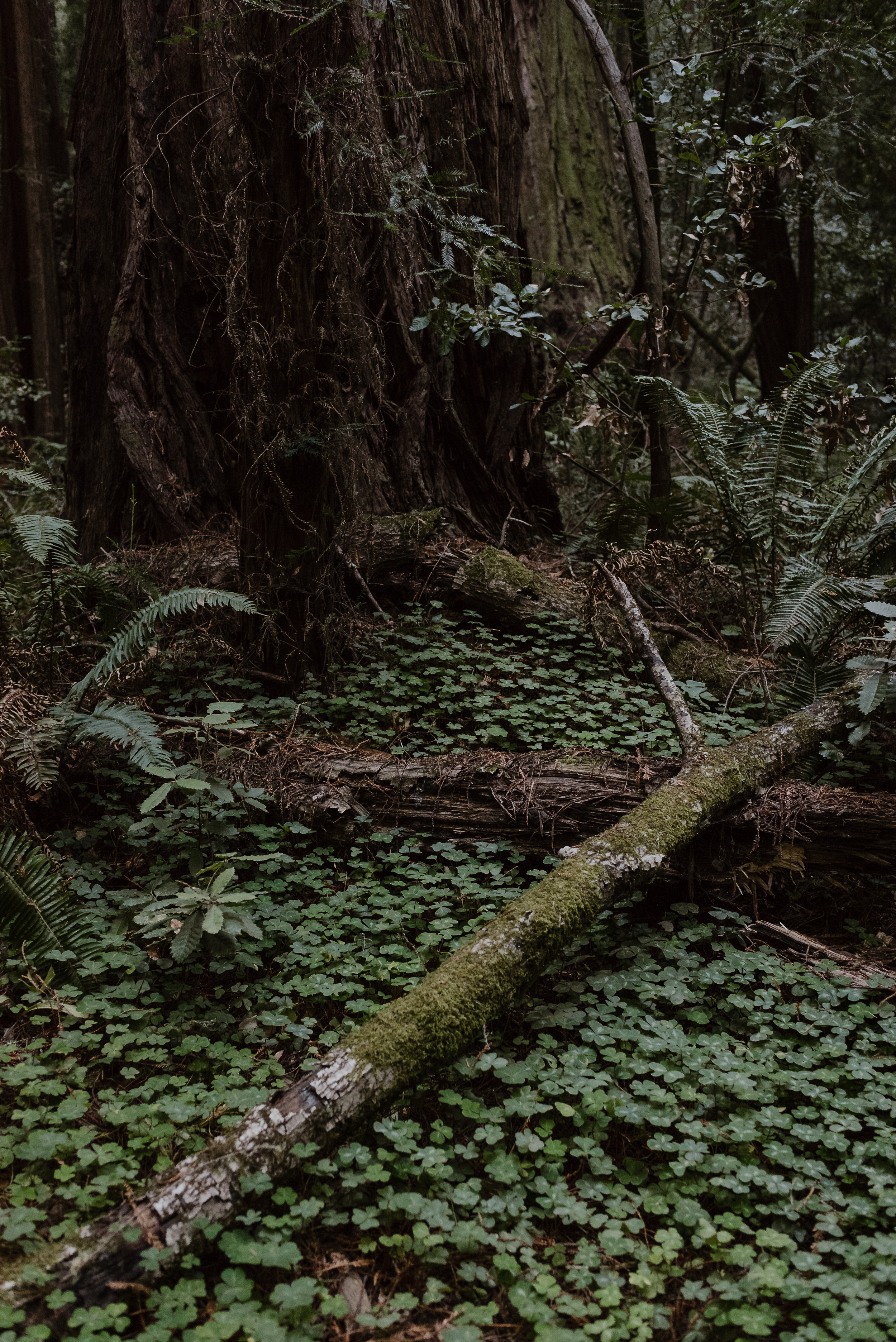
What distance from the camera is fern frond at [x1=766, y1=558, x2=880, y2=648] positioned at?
4.56 meters

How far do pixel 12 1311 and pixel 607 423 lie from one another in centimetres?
647

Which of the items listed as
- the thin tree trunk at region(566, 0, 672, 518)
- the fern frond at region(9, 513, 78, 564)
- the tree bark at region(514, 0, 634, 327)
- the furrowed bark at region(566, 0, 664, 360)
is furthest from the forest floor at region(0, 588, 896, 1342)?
the tree bark at region(514, 0, 634, 327)

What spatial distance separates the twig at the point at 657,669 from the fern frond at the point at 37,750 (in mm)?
2788

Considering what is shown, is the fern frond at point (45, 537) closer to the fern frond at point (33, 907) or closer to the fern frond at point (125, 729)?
the fern frond at point (125, 729)

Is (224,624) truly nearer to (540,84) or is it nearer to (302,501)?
(302,501)

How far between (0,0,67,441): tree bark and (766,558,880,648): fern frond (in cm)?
1088

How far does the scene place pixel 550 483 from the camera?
7.57m

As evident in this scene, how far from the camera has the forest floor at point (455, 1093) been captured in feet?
7.33

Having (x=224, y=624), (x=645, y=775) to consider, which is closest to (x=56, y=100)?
(x=224, y=624)

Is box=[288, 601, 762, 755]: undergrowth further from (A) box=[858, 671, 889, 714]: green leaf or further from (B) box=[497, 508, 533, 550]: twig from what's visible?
(B) box=[497, 508, 533, 550]: twig

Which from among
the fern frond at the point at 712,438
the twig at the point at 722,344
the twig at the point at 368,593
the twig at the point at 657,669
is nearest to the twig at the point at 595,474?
the fern frond at the point at 712,438

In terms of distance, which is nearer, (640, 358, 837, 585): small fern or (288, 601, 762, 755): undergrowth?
(288, 601, 762, 755): undergrowth

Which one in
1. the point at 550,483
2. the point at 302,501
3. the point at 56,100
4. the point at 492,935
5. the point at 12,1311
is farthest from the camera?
the point at 56,100

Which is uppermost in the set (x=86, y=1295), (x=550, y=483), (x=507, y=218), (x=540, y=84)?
(x=540, y=84)
